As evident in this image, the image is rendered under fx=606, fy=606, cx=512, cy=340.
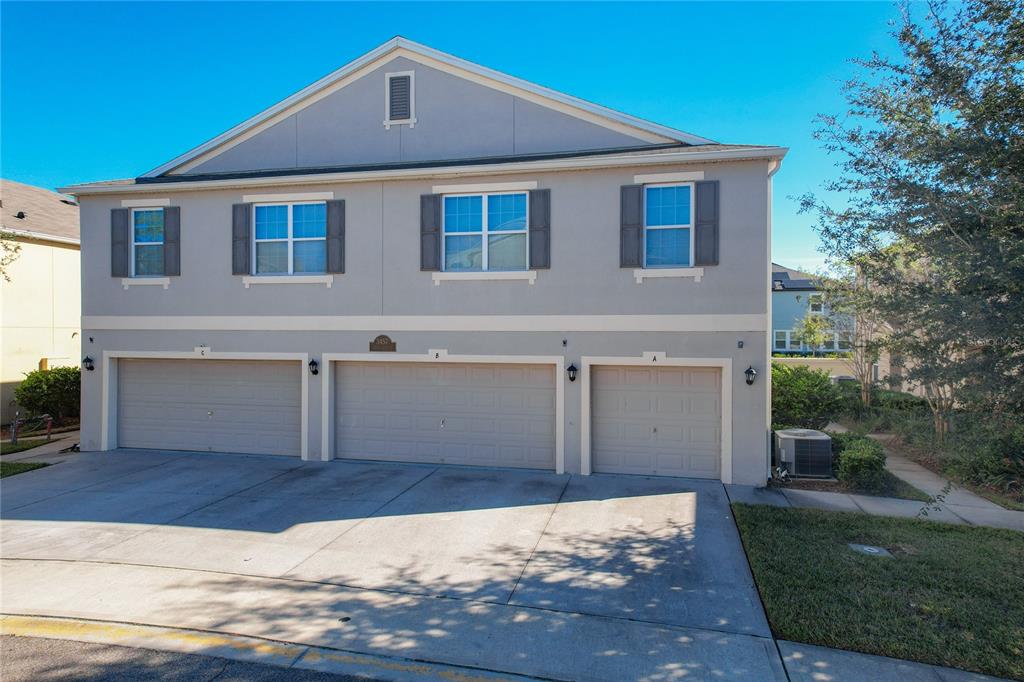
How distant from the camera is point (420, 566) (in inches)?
276

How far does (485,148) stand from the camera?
41.4ft

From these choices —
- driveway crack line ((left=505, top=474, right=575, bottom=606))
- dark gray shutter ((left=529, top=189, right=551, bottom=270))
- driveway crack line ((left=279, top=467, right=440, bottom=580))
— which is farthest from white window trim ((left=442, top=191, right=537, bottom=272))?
driveway crack line ((left=505, top=474, right=575, bottom=606))

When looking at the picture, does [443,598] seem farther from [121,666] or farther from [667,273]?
[667,273]

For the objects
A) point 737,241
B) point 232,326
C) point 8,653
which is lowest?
point 8,653

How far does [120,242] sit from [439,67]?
7920 millimetres

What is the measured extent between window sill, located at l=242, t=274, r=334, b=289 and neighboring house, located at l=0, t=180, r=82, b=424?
7.43 metres

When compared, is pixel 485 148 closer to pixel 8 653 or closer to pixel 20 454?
pixel 8 653

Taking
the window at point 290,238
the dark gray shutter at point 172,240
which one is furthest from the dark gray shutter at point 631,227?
the dark gray shutter at point 172,240

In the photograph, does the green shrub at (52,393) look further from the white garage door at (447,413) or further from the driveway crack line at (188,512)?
the white garage door at (447,413)

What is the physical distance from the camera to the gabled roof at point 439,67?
11961 mm

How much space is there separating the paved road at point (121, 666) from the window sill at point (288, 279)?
319 inches

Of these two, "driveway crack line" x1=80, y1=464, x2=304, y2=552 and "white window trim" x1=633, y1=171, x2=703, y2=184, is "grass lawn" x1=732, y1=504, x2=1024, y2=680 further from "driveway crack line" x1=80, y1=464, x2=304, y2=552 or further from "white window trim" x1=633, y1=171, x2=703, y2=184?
"driveway crack line" x1=80, y1=464, x2=304, y2=552

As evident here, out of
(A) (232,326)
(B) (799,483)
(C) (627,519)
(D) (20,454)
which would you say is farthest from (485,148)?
(D) (20,454)

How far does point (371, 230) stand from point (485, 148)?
2.91 meters
